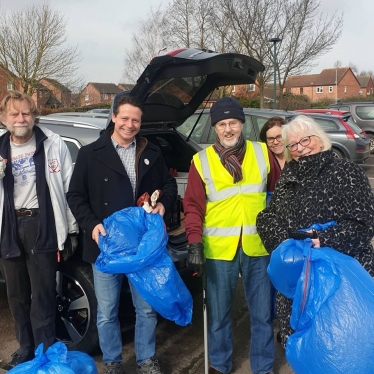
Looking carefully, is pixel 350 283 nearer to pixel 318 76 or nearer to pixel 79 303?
pixel 79 303

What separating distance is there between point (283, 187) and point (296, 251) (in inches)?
19.1

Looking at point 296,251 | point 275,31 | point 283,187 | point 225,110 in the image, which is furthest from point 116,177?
point 275,31

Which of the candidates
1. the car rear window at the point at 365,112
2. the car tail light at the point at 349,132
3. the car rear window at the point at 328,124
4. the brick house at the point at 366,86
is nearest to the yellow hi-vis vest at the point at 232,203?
the car tail light at the point at 349,132

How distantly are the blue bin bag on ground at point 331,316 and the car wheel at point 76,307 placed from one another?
154 cm

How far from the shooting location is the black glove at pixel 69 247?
112 inches

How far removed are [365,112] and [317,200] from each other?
45.5ft

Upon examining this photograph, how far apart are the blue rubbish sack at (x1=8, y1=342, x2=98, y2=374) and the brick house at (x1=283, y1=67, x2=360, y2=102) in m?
67.2

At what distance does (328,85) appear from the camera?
66.4m

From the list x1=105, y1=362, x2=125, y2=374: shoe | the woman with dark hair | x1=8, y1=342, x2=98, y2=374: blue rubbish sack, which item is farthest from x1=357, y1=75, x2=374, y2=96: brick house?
x1=8, y1=342, x2=98, y2=374: blue rubbish sack

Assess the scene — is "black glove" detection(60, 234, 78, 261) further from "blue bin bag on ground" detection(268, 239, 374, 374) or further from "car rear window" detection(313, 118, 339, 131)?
"car rear window" detection(313, 118, 339, 131)

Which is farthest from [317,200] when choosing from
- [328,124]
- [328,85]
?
[328,85]

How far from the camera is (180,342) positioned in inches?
133

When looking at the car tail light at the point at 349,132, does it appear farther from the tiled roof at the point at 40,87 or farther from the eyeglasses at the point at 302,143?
the tiled roof at the point at 40,87

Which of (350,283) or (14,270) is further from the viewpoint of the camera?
(14,270)
